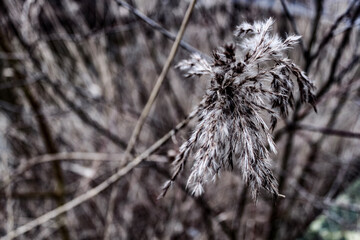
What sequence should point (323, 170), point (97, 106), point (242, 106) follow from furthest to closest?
1. point (323, 170)
2. point (97, 106)
3. point (242, 106)

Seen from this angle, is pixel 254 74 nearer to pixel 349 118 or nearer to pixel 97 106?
pixel 97 106

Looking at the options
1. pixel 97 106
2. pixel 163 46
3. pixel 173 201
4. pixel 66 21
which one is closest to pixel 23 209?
pixel 97 106

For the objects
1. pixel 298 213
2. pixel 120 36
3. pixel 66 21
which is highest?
pixel 66 21

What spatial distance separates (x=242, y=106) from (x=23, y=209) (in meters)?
3.68

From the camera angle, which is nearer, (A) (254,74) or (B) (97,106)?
(A) (254,74)

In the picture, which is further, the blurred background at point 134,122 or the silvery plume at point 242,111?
the blurred background at point 134,122

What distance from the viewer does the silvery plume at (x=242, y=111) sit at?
61 centimetres

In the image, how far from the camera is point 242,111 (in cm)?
63

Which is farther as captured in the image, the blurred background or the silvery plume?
the blurred background

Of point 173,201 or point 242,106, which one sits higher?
point 242,106

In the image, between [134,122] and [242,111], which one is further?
[134,122]

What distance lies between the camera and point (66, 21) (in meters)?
2.91

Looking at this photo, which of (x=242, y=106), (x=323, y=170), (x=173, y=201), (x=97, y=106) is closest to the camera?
(x=242, y=106)

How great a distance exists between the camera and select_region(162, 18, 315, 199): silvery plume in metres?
0.61
